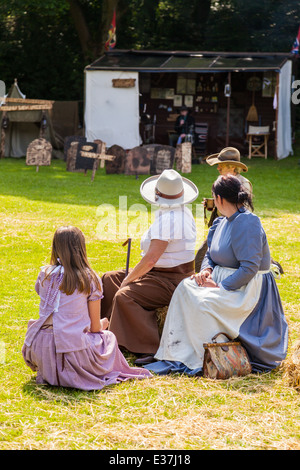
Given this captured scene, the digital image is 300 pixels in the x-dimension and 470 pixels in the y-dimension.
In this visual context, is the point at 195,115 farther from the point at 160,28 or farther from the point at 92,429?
the point at 92,429

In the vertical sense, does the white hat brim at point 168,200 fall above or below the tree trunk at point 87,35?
below

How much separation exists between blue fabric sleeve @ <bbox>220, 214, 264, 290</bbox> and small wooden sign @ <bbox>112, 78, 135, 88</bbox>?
15.9 meters

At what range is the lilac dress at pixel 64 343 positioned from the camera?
4.60 metres

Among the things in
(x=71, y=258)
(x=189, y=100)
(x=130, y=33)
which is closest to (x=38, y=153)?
(x=189, y=100)

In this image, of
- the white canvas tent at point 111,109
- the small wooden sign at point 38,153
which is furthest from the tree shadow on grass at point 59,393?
the white canvas tent at point 111,109

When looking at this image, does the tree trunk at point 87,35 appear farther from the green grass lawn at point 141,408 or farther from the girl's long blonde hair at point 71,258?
the girl's long blonde hair at point 71,258

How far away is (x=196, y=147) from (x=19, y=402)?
61.0 ft

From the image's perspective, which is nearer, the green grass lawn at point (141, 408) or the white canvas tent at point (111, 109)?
the green grass lawn at point (141, 408)

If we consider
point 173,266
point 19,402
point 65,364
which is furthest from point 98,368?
point 173,266

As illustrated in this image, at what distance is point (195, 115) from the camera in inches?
916

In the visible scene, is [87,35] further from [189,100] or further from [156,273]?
[156,273]

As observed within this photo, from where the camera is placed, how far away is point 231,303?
197 inches

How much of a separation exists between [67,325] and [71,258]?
440 millimetres

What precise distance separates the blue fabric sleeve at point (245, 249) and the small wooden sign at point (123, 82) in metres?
15.9
